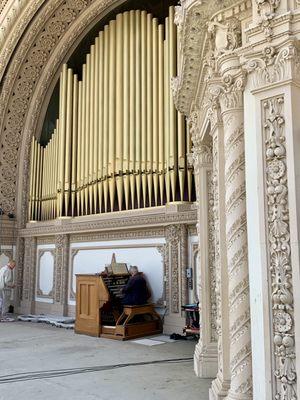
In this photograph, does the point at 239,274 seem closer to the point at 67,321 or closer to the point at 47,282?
the point at 67,321

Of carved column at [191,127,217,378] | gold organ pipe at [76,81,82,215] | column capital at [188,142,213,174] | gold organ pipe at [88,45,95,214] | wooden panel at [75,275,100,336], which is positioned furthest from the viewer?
gold organ pipe at [76,81,82,215]

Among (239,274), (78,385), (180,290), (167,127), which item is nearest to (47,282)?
(180,290)

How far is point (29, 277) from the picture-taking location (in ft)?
33.8

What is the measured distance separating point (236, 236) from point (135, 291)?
4229 millimetres

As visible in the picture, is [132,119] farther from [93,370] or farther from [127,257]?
[93,370]

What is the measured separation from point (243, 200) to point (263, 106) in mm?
655

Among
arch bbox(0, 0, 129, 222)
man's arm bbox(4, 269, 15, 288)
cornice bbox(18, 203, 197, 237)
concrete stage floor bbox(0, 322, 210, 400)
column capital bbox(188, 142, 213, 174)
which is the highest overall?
arch bbox(0, 0, 129, 222)

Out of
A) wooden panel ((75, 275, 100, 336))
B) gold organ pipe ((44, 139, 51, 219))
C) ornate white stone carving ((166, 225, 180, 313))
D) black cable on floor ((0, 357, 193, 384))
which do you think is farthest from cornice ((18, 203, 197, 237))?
black cable on floor ((0, 357, 193, 384))

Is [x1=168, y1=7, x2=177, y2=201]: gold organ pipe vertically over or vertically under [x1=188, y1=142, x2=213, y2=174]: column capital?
over

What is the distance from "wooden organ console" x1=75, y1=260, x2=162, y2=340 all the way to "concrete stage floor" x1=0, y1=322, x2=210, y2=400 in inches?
10.1

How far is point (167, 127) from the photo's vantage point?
743 cm

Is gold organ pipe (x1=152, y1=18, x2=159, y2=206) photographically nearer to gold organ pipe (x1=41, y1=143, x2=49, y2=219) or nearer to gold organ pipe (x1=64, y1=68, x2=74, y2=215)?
gold organ pipe (x1=64, y1=68, x2=74, y2=215)

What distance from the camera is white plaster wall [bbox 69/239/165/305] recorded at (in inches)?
297

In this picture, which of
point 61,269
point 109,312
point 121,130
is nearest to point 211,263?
point 109,312
